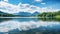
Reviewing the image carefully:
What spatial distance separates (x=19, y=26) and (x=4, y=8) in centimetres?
41

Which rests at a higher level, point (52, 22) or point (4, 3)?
point (4, 3)

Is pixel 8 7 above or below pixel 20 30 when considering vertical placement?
Answer: above

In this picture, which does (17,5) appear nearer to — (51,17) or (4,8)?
(4,8)

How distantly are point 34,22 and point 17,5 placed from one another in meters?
0.41

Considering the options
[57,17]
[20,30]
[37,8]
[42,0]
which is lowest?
[20,30]

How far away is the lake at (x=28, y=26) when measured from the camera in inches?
80.6

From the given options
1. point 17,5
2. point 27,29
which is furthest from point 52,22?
point 17,5

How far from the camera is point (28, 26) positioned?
7.00 feet

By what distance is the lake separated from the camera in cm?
205

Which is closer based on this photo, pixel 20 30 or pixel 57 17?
pixel 20 30

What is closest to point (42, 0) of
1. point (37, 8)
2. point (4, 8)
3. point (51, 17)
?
point (37, 8)

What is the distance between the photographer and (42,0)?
2213 mm

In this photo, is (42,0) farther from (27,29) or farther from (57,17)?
(27,29)

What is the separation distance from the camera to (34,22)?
215 cm
